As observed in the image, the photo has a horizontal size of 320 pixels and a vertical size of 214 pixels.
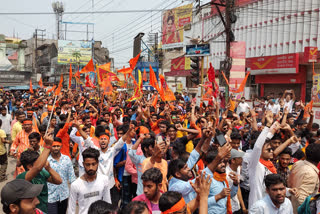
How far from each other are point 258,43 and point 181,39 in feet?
68.1

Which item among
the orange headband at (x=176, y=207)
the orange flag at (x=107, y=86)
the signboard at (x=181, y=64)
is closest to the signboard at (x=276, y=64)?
the signboard at (x=181, y=64)

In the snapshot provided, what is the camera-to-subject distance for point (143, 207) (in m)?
2.52

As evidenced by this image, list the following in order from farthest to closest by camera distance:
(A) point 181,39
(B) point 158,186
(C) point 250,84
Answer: (A) point 181,39, (C) point 250,84, (B) point 158,186

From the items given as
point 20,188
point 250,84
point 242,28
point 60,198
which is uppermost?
point 242,28

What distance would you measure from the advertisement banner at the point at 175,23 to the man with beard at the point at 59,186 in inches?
1569

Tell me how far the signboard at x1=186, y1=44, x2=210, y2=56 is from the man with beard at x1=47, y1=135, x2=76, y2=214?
10.2 m

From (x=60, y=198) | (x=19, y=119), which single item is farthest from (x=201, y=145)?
(x=19, y=119)

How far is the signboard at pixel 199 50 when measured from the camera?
1356 cm

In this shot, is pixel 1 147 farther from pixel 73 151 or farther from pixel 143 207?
pixel 143 207

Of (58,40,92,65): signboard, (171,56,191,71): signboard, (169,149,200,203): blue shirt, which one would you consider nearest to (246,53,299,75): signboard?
(171,56,191,71): signboard

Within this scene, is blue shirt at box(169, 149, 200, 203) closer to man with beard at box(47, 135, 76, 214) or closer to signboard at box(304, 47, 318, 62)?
man with beard at box(47, 135, 76, 214)

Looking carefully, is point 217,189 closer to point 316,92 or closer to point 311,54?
point 316,92

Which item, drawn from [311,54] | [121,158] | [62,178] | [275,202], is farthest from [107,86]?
[275,202]

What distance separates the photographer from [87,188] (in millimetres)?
3438
